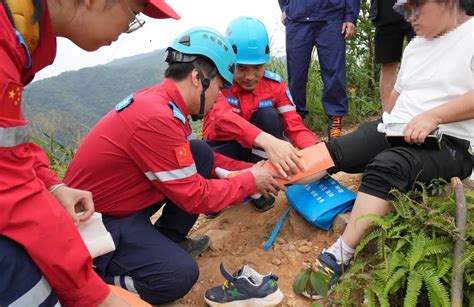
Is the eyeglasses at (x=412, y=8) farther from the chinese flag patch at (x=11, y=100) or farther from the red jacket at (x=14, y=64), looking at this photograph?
the chinese flag patch at (x=11, y=100)

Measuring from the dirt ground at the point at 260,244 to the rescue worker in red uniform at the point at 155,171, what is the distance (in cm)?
30

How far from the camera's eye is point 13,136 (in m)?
1.11

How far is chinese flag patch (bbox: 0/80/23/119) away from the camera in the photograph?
107 cm

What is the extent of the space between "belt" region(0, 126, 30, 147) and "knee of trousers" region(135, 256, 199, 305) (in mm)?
1098

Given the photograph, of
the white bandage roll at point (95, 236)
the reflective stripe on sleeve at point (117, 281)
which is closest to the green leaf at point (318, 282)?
the white bandage roll at point (95, 236)

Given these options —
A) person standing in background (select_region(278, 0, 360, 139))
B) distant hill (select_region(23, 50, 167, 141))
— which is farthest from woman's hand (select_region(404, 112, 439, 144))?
distant hill (select_region(23, 50, 167, 141))

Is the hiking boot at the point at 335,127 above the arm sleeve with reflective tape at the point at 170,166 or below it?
below

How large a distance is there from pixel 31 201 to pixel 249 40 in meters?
2.13

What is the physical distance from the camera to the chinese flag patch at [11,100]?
1.07 meters

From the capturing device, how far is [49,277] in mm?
1234

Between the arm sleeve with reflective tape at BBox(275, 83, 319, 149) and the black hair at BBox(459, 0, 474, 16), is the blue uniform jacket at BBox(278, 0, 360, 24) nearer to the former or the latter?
the arm sleeve with reflective tape at BBox(275, 83, 319, 149)

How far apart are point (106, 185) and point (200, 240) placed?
0.74 meters

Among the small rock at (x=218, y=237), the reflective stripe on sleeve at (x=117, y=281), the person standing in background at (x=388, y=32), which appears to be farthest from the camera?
the person standing in background at (x=388, y=32)

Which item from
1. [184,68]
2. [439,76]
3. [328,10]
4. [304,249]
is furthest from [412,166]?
[328,10]
